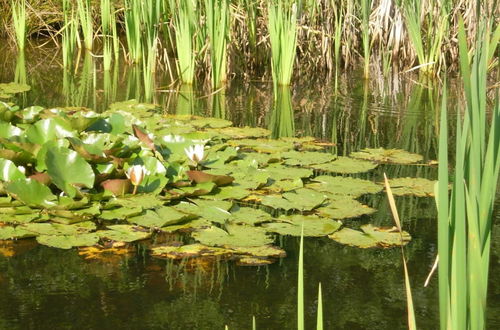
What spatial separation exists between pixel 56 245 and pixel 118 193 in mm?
566

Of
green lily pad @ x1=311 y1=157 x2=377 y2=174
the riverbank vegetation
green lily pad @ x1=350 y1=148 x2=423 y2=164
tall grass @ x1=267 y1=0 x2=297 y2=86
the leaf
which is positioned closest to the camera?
the leaf

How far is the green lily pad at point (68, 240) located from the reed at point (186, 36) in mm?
3134

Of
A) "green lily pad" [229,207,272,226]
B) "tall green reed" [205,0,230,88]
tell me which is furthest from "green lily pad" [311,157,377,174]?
"tall green reed" [205,0,230,88]

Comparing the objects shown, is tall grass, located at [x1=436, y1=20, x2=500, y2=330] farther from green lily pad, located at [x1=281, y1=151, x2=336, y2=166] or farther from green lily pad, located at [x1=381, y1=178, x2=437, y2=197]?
green lily pad, located at [x1=281, y1=151, x2=336, y2=166]

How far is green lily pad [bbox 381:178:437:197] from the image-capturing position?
145 inches

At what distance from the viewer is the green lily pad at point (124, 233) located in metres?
3.03

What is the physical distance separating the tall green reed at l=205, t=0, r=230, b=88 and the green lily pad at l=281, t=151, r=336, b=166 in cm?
192

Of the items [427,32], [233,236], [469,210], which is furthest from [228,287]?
[427,32]

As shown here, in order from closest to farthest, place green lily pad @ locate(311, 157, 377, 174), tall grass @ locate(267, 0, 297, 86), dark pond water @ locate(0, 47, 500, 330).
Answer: dark pond water @ locate(0, 47, 500, 330) < green lily pad @ locate(311, 157, 377, 174) < tall grass @ locate(267, 0, 297, 86)

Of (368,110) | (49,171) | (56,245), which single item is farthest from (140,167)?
(368,110)

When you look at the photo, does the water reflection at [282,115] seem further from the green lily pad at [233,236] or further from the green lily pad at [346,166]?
the green lily pad at [233,236]

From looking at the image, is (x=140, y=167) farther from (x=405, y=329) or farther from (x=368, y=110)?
(x=368, y=110)

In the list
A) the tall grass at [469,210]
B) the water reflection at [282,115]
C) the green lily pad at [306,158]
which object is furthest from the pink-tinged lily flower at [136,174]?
the tall grass at [469,210]

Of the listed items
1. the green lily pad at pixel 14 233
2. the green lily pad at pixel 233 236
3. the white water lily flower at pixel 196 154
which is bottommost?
the green lily pad at pixel 233 236
